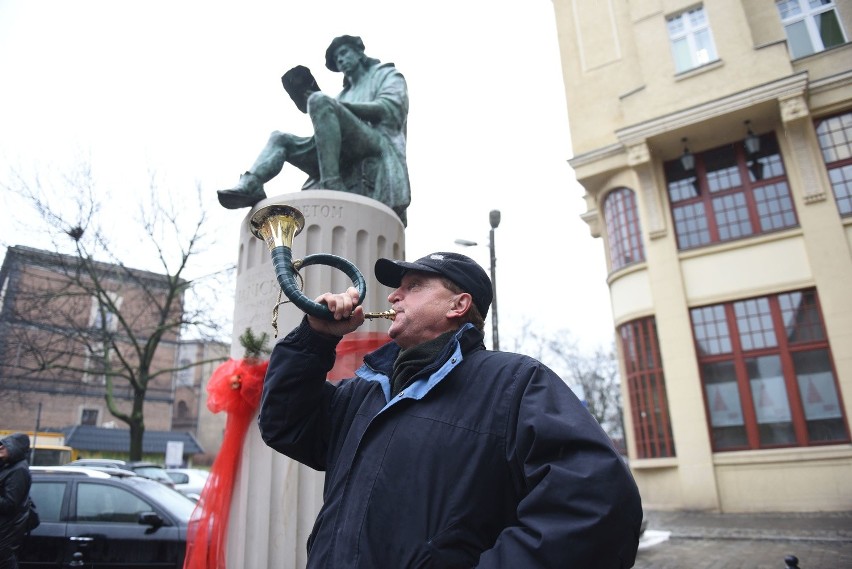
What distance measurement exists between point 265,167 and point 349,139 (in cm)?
75

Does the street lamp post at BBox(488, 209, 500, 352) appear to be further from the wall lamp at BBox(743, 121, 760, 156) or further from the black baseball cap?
the black baseball cap

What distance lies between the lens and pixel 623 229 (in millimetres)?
16266

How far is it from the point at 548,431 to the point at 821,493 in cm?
1401

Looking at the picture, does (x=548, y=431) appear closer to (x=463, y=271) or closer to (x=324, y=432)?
(x=463, y=271)

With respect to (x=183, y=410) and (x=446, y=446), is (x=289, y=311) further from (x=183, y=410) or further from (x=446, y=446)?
(x=183, y=410)

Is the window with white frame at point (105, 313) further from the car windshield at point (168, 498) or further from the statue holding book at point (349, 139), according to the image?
the statue holding book at point (349, 139)

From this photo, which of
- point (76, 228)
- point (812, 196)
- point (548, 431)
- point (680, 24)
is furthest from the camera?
point (76, 228)

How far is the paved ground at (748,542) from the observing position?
297 inches

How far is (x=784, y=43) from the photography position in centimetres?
1379

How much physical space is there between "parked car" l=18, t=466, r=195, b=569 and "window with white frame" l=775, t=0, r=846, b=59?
56.2 ft

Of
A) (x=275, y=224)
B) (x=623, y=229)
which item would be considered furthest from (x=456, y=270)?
(x=623, y=229)

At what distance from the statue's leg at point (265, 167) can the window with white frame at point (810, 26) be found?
14.9 m

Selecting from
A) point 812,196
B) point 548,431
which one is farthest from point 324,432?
point 812,196

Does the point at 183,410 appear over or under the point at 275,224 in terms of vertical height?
over
